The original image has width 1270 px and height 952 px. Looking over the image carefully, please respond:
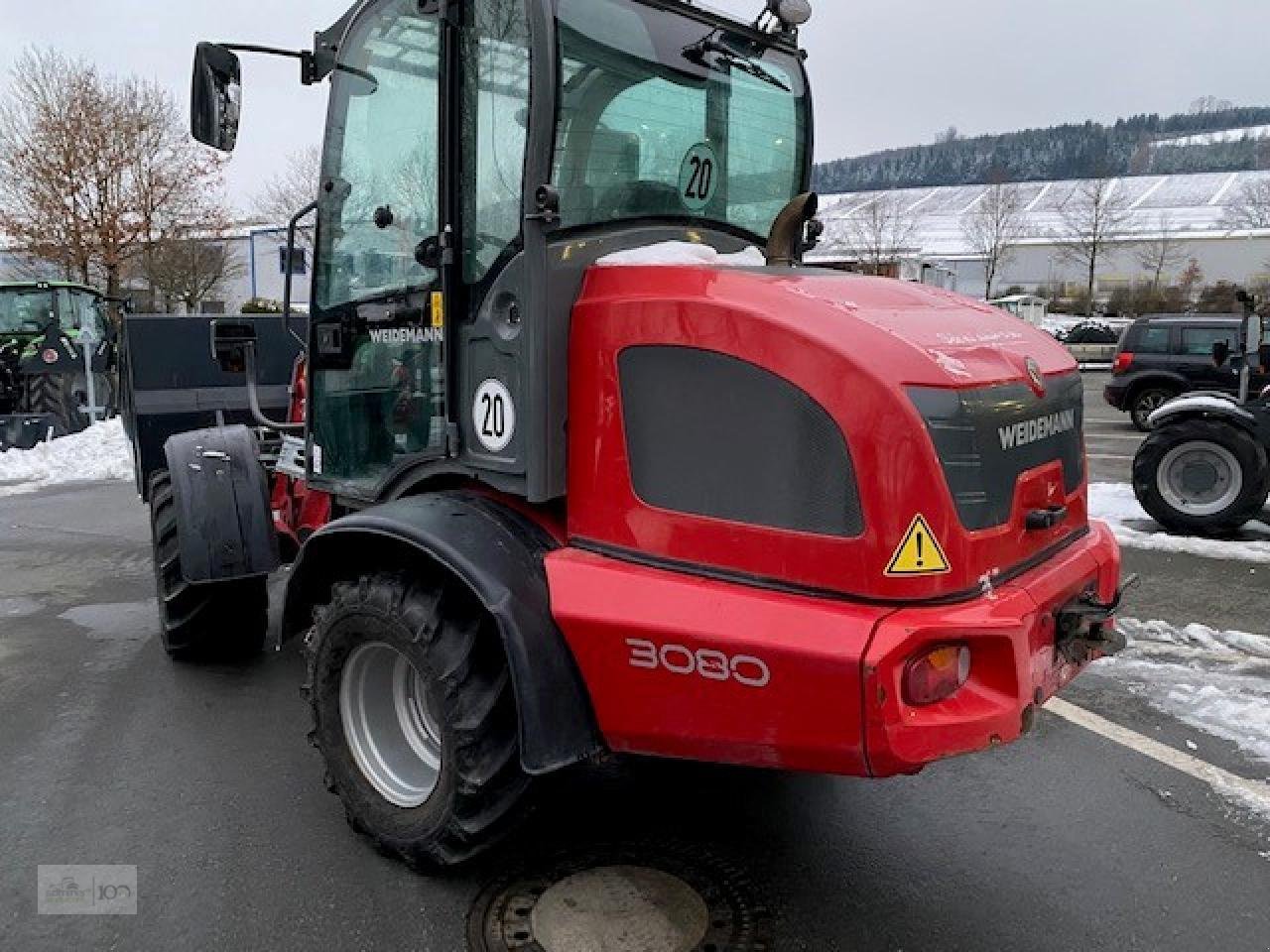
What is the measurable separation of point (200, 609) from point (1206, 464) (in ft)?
24.7

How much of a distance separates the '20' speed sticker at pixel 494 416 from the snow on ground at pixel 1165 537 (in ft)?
20.6

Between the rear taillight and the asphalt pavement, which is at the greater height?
the rear taillight

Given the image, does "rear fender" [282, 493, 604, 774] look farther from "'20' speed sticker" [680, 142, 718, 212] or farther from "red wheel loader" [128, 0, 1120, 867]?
"'20' speed sticker" [680, 142, 718, 212]

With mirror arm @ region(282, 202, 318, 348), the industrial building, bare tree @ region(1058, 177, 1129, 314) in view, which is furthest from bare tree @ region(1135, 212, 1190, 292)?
mirror arm @ region(282, 202, 318, 348)

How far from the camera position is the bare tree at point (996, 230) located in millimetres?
61062

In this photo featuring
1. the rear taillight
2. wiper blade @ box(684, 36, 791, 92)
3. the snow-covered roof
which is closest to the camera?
the rear taillight

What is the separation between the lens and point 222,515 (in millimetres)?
4430

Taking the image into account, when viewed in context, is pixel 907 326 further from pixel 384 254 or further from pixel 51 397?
pixel 51 397

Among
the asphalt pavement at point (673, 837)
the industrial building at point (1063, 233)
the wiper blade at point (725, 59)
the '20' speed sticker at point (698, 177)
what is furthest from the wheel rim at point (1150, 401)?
the industrial building at point (1063, 233)

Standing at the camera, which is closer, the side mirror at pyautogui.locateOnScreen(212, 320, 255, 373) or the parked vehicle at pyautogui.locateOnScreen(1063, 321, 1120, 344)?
the side mirror at pyautogui.locateOnScreen(212, 320, 255, 373)

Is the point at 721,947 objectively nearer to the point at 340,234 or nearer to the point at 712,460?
the point at 712,460

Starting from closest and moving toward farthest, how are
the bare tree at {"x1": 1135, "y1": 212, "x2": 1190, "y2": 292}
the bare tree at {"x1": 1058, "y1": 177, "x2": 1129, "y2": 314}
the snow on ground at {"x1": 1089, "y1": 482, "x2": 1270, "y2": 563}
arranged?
the snow on ground at {"x1": 1089, "y1": 482, "x2": 1270, "y2": 563} < the bare tree at {"x1": 1058, "y1": 177, "x2": 1129, "y2": 314} < the bare tree at {"x1": 1135, "y1": 212, "x2": 1190, "y2": 292}
